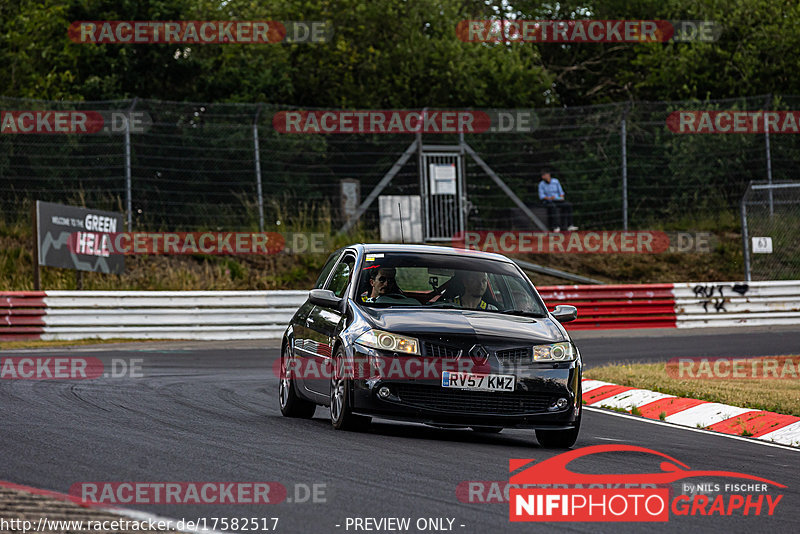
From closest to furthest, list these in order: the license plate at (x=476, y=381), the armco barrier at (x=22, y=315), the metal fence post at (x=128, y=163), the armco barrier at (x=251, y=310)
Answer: the license plate at (x=476, y=381) < the armco barrier at (x=22, y=315) < the armco barrier at (x=251, y=310) < the metal fence post at (x=128, y=163)

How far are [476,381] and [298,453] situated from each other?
1.50 metres

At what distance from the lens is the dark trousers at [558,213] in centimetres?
2619

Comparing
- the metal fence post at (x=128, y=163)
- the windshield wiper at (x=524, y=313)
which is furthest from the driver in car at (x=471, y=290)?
the metal fence post at (x=128, y=163)

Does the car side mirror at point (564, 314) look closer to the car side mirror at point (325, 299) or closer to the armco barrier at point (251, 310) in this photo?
the car side mirror at point (325, 299)

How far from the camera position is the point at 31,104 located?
23922mm

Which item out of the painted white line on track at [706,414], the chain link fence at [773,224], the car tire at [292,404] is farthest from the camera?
the chain link fence at [773,224]

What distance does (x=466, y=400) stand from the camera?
8516 millimetres

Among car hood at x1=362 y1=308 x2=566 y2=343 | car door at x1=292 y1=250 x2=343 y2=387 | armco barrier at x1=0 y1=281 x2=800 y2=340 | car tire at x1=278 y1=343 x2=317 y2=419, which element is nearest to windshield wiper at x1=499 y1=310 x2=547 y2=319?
car hood at x1=362 y1=308 x2=566 y2=343

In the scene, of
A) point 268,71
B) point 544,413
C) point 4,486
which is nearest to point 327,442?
point 544,413

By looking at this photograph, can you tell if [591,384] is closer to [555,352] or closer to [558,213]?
[555,352]

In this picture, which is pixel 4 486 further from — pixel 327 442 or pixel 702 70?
pixel 702 70

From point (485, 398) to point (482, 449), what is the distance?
0.39m

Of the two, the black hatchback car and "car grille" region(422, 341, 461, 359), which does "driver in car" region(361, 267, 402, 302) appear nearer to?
the black hatchback car

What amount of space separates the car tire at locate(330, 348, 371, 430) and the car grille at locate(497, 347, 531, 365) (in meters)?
1.05
